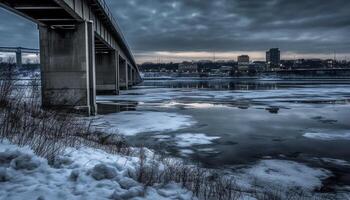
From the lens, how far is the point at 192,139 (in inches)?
572

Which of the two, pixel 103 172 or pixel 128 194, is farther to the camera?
pixel 103 172

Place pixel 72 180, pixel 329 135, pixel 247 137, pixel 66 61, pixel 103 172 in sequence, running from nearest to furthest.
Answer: pixel 72 180 → pixel 103 172 → pixel 247 137 → pixel 329 135 → pixel 66 61

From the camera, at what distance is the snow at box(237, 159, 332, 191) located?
8.43 metres

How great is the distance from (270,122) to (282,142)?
5768 millimetres

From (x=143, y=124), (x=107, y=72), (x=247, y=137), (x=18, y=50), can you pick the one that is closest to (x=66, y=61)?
(x=143, y=124)

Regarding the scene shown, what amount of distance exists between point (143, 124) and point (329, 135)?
9.31m

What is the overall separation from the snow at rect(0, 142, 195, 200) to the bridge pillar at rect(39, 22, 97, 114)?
18.3 m

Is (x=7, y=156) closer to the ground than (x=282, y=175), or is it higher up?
higher up

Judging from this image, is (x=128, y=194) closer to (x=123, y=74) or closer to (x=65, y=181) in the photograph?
(x=65, y=181)

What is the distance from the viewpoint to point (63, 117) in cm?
1231

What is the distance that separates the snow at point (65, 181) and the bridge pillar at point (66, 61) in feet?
60.2

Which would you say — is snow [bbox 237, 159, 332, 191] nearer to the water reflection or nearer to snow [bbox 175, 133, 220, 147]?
snow [bbox 175, 133, 220, 147]

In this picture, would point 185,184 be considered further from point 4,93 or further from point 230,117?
point 230,117

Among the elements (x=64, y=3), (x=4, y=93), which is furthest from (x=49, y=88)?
(x=4, y=93)
